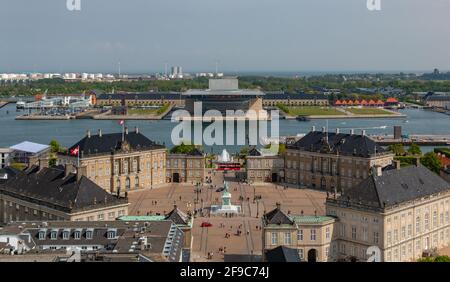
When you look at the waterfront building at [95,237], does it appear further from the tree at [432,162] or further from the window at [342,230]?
the tree at [432,162]

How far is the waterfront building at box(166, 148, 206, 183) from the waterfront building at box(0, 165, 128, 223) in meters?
13.2

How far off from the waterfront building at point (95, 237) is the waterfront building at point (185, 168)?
19908 mm

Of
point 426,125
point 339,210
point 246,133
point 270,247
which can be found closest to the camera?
point 270,247

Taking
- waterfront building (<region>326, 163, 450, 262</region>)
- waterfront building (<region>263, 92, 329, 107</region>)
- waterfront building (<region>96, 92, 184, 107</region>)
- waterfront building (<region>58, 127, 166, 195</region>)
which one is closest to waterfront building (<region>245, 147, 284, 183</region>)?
waterfront building (<region>58, 127, 166, 195</region>)

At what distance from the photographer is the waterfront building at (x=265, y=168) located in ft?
121

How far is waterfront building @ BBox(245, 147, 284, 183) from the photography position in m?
36.8

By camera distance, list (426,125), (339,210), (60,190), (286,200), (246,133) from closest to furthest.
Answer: (339,210) → (60,190) → (286,200) → (246,133) → (426,125)

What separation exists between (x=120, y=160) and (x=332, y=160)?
430 inches

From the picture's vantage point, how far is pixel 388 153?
3334cm

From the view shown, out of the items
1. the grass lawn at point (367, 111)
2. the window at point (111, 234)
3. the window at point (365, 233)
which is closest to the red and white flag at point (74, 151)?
the window at point (365, 233)

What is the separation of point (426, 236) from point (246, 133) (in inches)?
1883

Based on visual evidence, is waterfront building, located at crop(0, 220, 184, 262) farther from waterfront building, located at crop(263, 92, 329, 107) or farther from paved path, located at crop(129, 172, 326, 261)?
waterfront building, located at crop(263, 92, 329, 107)
